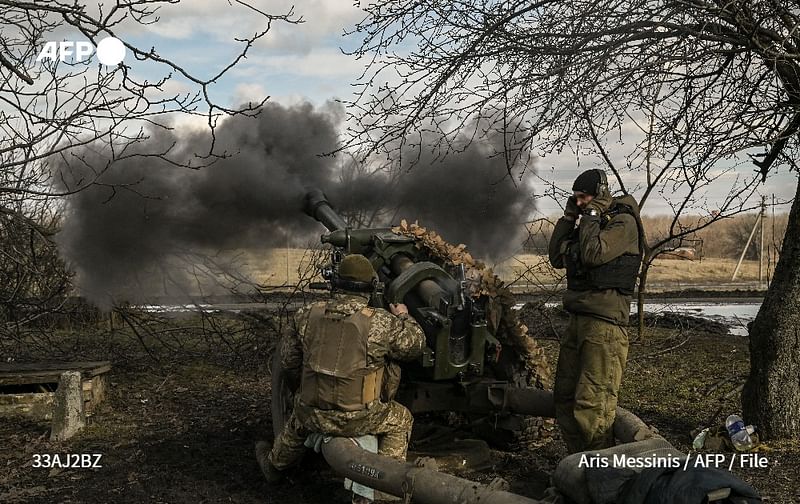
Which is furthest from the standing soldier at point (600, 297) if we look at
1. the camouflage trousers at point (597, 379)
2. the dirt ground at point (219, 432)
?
the dirt ground at point (219, 432)

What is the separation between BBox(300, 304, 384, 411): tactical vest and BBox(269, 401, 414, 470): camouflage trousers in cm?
6

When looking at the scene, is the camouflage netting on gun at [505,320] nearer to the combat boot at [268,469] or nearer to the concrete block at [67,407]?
the combat boot at [268,469]

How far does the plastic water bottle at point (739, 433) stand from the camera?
6209 mm

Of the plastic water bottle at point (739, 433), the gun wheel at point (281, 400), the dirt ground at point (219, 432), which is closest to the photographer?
the dirt ground at point (219, 432)

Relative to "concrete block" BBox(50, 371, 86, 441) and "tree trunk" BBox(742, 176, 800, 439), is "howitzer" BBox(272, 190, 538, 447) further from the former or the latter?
A: "concrete block" BBox(50, 371, 86, 441)

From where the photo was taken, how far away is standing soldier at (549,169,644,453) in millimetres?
5395

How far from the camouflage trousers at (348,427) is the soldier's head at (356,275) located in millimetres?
755

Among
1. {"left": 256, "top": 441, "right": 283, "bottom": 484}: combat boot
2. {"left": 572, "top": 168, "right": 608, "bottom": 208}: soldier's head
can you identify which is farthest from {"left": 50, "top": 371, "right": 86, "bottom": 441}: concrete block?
{"left": 572, "top": 168, "right": 608, "bottom": 208}: soldier's head

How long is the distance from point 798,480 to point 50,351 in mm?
8647

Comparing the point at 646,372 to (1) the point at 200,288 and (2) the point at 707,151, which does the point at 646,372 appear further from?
(1) the point at 200,288

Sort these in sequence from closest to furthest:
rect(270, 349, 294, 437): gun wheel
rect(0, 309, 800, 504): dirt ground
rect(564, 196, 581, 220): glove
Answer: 1. rect(564, 196, 581, 220): glove
2. rect(0, 309, 800, 504): dirt ground
3. rect(270, 349, 294, 437): gun wheel

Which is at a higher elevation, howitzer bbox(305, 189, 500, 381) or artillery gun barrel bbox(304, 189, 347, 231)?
artillery gun barrel bbox(304, 189, 347, 231)

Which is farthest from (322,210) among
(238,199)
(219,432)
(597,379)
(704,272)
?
(704,272)

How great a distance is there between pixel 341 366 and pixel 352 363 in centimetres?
7
